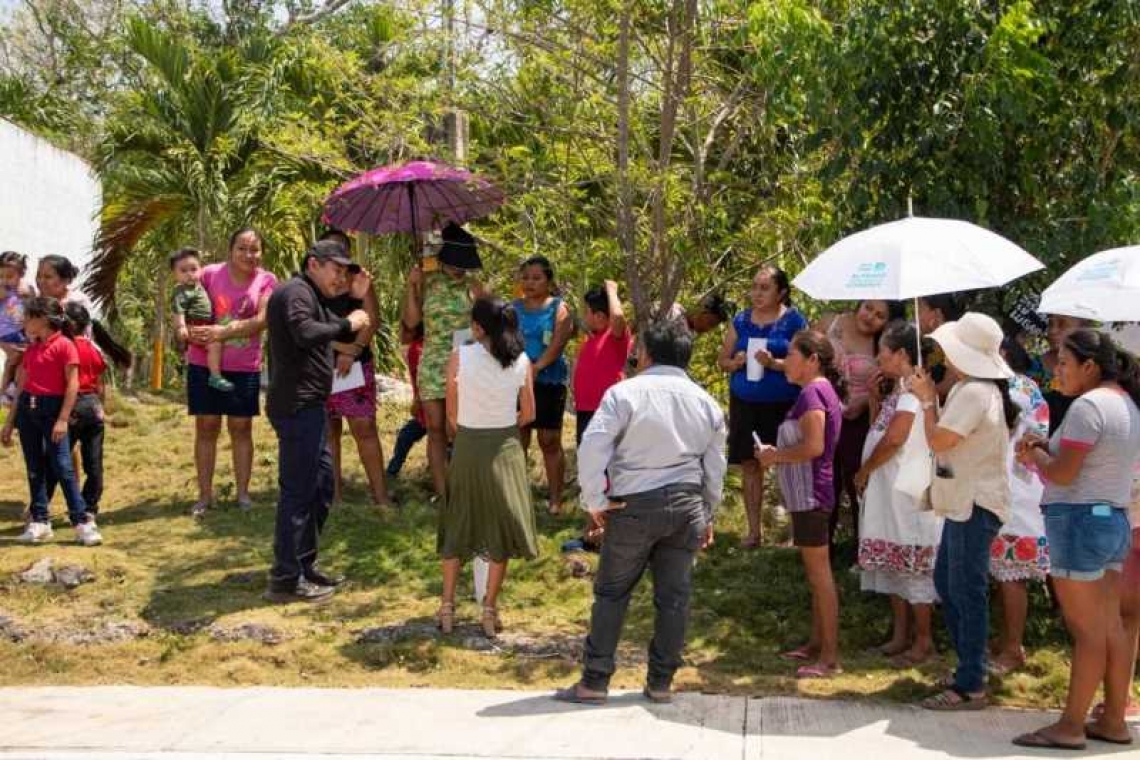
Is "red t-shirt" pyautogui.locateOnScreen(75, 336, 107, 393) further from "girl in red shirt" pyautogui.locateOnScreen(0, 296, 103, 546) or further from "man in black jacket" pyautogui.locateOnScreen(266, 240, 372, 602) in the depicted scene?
"man in black jacket" pyautogui.locateOnScreen(266, 240, 372, 602)

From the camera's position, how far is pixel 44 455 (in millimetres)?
8859

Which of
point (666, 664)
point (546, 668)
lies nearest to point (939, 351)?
point (666, 664)

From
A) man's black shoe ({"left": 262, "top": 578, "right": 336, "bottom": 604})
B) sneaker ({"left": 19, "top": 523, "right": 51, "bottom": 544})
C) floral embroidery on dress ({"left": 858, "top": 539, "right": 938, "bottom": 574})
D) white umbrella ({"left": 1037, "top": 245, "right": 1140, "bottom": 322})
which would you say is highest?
white umbrella ({"left": 1037, "top": 245, "right": 1140, "bottom": 322})

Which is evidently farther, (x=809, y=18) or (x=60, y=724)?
(x=809, y=18)

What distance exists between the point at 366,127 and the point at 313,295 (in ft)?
8.74

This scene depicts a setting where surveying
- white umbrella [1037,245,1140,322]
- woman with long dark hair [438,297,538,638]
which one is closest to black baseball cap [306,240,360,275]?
woman with long dark hair [438,297,538,638]

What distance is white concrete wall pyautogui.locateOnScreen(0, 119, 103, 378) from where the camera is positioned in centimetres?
1434

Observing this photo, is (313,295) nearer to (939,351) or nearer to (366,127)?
(366,127)

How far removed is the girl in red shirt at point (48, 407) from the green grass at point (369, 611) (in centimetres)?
21

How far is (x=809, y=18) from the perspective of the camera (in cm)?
759

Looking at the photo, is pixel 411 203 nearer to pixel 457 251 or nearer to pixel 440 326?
pixel 457 251

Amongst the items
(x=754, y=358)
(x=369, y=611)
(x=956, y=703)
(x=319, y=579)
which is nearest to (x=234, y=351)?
(x=319, y=579)

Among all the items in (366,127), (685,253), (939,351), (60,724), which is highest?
(366,127)

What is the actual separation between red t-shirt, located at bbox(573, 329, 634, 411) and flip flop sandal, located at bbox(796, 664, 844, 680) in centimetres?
272
